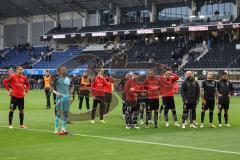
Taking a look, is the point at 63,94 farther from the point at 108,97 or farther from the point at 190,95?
the point at 108,97

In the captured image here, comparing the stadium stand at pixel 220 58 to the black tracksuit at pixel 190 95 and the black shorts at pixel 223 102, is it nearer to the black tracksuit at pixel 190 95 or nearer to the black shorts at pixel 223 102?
the black shorts at pixel 223 102

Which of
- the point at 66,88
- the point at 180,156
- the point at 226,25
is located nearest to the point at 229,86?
the point at 66,88

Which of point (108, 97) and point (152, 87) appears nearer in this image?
point (152, 87)

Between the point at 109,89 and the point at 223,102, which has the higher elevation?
the point at 109,89

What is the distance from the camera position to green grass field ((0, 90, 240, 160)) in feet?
41.1

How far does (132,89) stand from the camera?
18922 mm

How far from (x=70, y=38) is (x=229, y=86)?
2115 inches

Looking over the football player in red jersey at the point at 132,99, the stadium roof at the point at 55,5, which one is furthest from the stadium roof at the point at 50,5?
the football player in red jersey at the point at 132,99

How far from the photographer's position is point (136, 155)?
1259 centimetres

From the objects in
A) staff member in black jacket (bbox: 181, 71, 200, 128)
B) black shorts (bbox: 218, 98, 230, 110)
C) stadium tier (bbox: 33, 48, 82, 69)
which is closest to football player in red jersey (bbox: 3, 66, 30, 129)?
staff member in black jacket (bbox: 181, 71, 200, 128)

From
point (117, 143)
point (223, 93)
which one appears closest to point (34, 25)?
point (223, 93)

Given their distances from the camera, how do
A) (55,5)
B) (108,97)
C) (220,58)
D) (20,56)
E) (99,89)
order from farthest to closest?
(20,56), (55,5), (220,58), (108,97), (99,89)

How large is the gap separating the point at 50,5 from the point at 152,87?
54.4m

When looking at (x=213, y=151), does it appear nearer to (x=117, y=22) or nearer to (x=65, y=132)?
(x=65, y=132)
